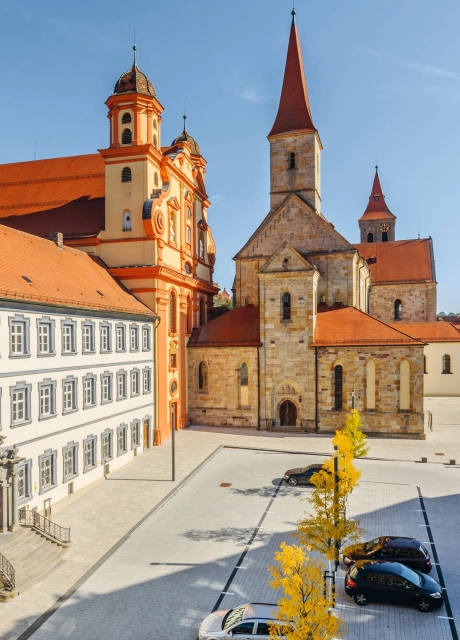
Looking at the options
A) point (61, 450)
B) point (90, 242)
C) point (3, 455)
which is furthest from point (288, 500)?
point (90, 242)

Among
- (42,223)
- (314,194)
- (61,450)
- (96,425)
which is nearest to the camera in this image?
(61,450)

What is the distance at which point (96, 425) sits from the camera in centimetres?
2402

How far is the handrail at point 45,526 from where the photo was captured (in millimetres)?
17328

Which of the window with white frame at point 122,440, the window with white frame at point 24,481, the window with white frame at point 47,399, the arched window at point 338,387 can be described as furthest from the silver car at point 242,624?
the arched window at point 338,387

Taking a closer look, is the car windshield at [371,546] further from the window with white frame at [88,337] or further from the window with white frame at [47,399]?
the window with white frame at [88,337]

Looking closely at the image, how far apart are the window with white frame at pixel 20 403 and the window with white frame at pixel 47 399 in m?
0.78

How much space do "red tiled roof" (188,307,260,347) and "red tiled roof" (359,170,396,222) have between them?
145 ft

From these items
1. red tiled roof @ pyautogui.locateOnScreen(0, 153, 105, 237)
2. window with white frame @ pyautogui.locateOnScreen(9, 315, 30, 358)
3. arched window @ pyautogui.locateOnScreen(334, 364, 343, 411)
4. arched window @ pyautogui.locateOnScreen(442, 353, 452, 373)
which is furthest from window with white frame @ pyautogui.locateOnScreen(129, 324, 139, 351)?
arched window @ pyautogui.locateOnScreen(442, 353, 452, 373)

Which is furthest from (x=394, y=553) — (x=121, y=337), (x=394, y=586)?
(x=121, y=337)

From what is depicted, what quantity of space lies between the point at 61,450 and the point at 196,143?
30.6 m

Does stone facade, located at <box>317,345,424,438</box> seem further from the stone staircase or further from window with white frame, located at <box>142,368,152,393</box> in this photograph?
the stone staircase

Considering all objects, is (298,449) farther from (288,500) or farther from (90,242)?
(90,242)

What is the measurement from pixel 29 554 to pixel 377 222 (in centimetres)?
6998

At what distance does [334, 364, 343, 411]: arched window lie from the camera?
3412 cm
